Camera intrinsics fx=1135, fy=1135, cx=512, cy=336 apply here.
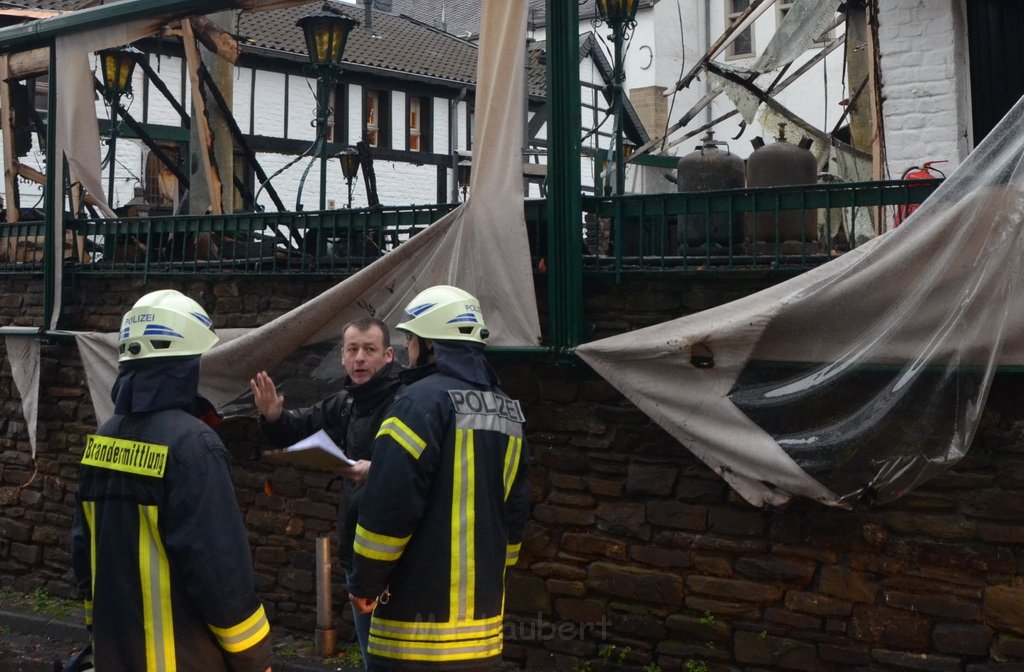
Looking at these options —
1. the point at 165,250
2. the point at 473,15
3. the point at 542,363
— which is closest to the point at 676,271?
the point at 542,363

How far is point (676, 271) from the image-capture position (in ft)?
17.9

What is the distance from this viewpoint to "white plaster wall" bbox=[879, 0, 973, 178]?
7809 millimetres

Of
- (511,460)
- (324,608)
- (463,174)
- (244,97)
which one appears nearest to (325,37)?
(324,608)

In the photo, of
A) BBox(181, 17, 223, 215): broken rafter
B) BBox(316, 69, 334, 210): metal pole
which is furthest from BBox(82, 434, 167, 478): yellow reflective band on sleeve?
BBox(181, 17, 223, 215): broken rafter

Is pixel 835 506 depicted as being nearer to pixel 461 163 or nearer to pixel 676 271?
pixel 676 271

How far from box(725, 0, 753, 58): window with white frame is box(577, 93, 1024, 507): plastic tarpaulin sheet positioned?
21518 mm

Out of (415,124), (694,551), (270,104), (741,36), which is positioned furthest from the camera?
(415,124)

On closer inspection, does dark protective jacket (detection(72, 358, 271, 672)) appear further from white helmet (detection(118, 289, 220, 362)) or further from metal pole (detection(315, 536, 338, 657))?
metal pole (detection(315, 536, 338, 657))

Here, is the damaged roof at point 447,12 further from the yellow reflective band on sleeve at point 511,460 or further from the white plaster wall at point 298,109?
the yellow reflective band on sleeve at point 511,460

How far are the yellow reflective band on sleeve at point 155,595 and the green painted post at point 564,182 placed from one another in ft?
8.49

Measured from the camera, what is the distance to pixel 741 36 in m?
26.7

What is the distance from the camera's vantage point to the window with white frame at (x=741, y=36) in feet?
83.9

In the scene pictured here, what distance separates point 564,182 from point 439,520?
2.26 metres

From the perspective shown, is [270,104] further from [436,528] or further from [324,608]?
[436,528]
